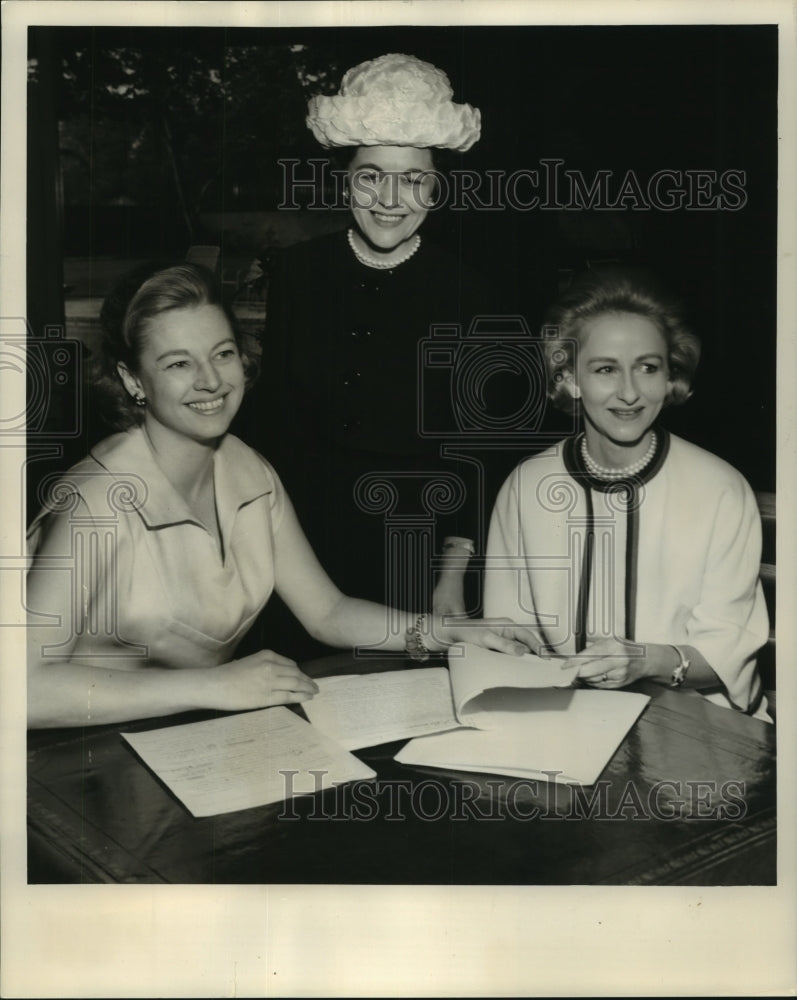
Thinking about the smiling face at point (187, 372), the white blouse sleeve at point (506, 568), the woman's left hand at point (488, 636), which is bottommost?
the woman's left hand at point (488, 636)

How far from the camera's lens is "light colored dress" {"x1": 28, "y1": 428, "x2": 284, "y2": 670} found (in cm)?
321

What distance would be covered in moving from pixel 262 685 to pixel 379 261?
1.19 metres

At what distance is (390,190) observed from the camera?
3207mm

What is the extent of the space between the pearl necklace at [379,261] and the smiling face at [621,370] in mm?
504

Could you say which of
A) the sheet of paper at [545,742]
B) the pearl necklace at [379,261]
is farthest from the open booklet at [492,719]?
the pearl necklace at [379,261]

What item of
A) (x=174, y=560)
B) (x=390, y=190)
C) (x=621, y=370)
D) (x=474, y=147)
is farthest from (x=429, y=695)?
(x=474, y=147)

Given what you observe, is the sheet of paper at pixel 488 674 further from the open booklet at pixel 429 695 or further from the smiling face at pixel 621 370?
the smiling face at pixel 621 370

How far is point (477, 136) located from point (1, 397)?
4.81 ft

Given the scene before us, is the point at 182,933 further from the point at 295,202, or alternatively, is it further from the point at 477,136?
the point at 477,136

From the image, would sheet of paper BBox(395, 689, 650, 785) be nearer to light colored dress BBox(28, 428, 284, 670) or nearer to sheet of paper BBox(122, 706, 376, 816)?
sheet of paper BBox(122, 706, 376, 816)

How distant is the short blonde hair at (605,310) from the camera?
320 cm

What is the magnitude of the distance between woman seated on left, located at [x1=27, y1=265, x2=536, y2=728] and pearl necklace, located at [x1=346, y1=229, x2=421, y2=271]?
389mm

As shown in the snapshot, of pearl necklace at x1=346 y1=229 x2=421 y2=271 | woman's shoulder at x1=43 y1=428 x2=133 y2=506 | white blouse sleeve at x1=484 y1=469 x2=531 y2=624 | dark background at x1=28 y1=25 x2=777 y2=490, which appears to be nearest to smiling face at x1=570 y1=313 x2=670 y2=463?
dark background at x1=28 y1=25 x2=777 y2=490

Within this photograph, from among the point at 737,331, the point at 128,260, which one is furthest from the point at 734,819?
the point at 128,260
